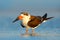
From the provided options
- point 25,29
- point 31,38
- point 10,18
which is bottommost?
point 31,38

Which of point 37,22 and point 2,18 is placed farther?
point 2,18

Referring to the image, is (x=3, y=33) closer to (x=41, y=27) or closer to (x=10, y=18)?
(x=41, y=27)

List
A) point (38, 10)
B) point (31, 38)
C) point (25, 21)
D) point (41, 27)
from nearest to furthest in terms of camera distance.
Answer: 1. point (31, 38)
2. point (25, 21)
3. point (41, 27)
4. point (38, 10)

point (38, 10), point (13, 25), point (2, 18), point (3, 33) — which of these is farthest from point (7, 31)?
point (38, 10)

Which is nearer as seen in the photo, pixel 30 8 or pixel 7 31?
pixel 7 31

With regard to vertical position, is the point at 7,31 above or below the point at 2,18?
below

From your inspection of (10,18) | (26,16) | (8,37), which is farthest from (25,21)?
(10,18)

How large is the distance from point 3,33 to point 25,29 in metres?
0.72

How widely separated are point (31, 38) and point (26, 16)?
2.88 ft

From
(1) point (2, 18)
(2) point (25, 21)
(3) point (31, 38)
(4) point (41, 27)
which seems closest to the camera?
(3) point (31, 38)

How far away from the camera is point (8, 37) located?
8742mm

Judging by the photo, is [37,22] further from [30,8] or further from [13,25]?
[30,8]

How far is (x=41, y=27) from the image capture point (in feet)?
32.9

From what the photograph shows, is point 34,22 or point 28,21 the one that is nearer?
point 28,21
